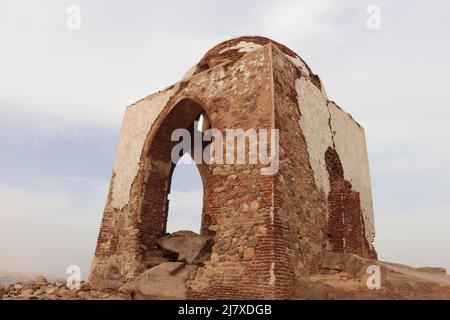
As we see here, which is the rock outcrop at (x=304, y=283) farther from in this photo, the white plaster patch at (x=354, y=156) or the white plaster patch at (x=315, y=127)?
the white plaster patch at (x=354, y=156)

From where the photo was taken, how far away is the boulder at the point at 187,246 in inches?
291

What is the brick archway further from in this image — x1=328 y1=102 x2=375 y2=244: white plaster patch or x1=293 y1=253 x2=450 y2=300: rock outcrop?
x1=293 y1=253 x2=450 y2=300: rock outcrop

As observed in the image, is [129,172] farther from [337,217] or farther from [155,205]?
[337,217]

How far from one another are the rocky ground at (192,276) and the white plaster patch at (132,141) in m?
1.65

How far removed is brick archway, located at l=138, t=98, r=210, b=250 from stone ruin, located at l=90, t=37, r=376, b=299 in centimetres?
2

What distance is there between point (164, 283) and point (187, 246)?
1.21 meters

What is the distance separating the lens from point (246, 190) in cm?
637

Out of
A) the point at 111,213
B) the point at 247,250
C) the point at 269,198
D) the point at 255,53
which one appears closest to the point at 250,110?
the point at 255,53

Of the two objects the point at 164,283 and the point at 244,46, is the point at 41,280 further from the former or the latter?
the point at 244,46


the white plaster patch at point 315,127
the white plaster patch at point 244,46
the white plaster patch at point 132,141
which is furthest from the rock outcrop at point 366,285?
the white plaster patch at point 244,46

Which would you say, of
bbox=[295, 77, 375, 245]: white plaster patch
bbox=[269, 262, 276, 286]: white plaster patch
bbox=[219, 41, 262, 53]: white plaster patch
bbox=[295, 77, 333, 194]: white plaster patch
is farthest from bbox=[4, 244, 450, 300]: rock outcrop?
bbox=[219, 41, 262, 53]: white plaster patch

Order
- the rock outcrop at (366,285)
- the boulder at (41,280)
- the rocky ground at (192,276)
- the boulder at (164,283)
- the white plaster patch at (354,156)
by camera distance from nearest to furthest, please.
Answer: the rock outcrop at (366,285)
the rocky ground at (192,276)
the boulder at (164,283)
the boulder at (41,280)
the white plaster patch at (354,156)

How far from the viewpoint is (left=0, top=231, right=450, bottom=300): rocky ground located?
550 cm

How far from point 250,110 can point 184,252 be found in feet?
10.3
